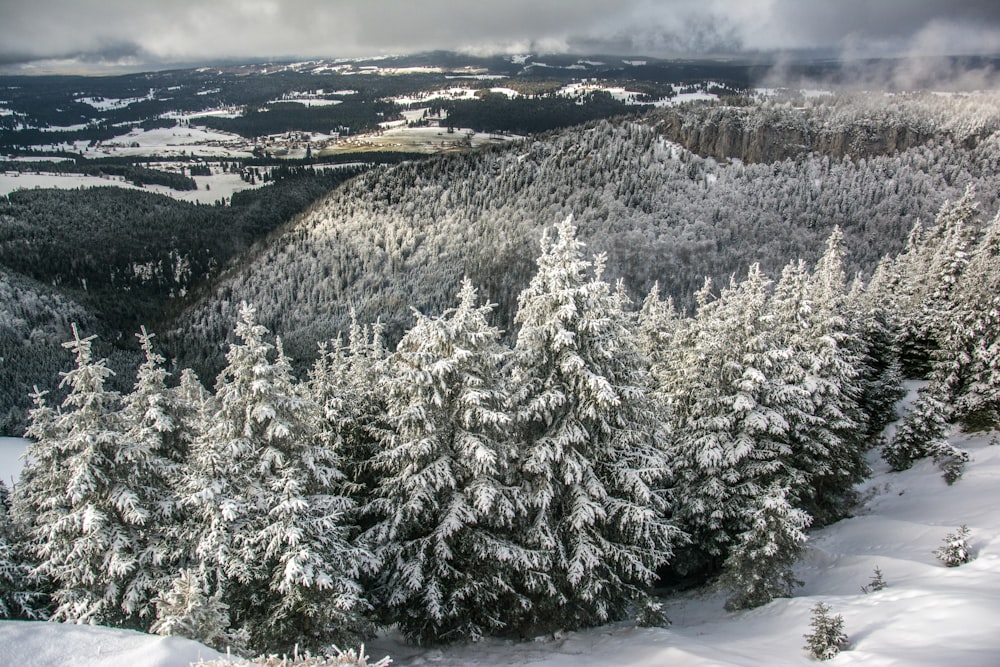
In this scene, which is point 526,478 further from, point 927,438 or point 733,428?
point 927,438

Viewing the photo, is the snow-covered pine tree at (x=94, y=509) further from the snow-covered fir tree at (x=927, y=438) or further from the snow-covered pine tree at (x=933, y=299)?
the snow-covered pine tree at (x=933, y=299)

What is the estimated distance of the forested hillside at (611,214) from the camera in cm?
13812

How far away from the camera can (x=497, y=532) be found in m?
14.0

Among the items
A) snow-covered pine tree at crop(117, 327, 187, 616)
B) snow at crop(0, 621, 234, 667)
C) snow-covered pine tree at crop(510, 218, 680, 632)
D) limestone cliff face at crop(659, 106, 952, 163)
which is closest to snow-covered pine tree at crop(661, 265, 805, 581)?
snow-covered pine tree at crop(510, 218, 680, 632)

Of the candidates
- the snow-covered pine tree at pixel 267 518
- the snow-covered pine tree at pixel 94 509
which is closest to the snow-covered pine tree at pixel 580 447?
the snow-covered pine tree at pixel 267 518

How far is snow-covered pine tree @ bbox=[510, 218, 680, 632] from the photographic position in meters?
12.9

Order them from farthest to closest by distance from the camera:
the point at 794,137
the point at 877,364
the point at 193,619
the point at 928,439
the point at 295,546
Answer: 1. the point at 794,137
2. the point at 877,364
3. the point at 928,439
4. the point at 295,546
5. the point at 193,619

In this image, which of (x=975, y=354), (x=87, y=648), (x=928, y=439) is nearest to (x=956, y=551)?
(x=928, y=439)

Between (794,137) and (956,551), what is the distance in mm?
220237

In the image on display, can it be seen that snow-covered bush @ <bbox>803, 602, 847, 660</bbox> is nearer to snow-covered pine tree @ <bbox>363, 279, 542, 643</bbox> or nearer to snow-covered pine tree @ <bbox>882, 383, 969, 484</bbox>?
snow-covered pine tree @ <bbox>363, 279, 542, 643</bbox>

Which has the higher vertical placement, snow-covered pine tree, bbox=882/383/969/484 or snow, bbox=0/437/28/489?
snow-covered pine tree, bbox=882/383/969/484

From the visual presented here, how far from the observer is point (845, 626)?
11.5m

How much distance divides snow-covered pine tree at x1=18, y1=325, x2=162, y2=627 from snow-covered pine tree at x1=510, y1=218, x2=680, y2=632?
31.9 feet

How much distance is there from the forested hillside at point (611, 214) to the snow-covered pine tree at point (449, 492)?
11231 cm
